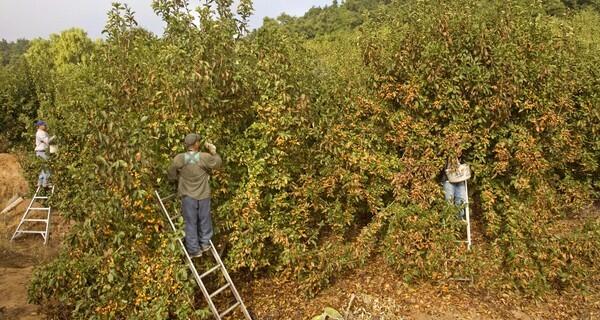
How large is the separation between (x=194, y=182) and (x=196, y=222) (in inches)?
20.1

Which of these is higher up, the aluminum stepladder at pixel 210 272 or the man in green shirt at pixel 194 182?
the man in green shirt at pixel 194 182

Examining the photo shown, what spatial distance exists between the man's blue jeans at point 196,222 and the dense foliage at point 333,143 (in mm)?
286

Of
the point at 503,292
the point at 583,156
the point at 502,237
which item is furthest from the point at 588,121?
the point at 503,292

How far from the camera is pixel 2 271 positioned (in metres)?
7.93

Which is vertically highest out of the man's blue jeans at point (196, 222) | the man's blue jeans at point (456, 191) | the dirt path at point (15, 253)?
the man's blue jeans at point (196, 222)

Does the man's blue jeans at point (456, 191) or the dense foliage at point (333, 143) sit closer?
the dense foliage at point (333, 143)

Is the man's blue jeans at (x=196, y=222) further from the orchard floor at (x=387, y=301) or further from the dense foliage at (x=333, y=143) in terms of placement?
the orchard floor at (x=387, y=301)

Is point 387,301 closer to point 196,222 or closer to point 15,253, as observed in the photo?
point 196,222

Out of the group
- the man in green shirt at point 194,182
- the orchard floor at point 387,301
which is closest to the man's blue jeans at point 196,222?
the man in green shirt at point 194,182

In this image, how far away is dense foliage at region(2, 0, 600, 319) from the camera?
5297 mm

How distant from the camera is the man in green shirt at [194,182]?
526cm

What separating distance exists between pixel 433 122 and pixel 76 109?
509cm

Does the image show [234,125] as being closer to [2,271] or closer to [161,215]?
[161,215]

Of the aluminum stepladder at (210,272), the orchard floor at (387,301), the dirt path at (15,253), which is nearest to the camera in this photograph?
the aluminum stepladder at (210,272)
